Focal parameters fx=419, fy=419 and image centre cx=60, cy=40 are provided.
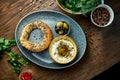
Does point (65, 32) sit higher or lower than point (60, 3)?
lower

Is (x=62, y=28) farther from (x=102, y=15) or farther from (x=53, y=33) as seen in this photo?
(x=102, y=15)

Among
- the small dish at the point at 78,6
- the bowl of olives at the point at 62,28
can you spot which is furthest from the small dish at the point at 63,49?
the small dish at the point at 78,6

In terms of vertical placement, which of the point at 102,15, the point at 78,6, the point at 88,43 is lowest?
Result: the point at 88,43

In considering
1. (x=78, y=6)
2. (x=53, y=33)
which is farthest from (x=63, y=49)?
(x=78, y=6)

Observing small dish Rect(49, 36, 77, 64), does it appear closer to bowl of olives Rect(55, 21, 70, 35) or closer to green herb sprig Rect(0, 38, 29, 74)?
bowl of olives Rect(55, 21, 70, 35)

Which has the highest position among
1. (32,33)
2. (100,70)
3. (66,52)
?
(32,33)

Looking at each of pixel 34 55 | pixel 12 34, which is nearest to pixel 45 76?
pixel 34 55

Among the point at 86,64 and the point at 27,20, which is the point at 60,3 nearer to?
the point at 27,20
